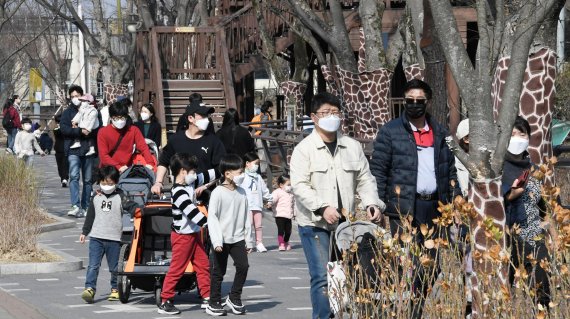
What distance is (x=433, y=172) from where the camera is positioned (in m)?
9.53

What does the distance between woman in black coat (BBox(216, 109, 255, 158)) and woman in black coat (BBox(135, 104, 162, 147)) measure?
226cm

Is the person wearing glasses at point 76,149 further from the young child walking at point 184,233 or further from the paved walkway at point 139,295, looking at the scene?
the young child walking at point 184,233

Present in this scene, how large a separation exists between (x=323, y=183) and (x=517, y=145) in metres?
1.46

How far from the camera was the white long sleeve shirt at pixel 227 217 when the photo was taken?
11.1 m

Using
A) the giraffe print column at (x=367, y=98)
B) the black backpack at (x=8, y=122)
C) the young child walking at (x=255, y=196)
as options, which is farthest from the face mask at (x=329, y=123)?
the black backpack at (x=8, y=122)

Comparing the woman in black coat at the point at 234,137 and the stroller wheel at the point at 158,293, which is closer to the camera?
the stroller wheel at the point at 158,293

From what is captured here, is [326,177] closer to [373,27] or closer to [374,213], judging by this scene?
[374,213]

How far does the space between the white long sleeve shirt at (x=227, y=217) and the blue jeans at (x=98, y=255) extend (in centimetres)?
143

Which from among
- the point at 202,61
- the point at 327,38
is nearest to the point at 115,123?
the point at 327,38

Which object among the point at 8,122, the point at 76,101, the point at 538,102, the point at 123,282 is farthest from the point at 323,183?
the point at 8,122

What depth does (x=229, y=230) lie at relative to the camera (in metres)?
11.2

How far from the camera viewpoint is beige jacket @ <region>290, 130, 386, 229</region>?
9.41m

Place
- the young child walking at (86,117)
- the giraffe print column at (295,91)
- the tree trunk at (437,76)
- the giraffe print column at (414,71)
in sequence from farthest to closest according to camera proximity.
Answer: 1. the giraffe print column at (295,91)
2. the giraffe print column at (414,71)
3. the young child walking at (86,117)
4. the tree trunk at (437,76)

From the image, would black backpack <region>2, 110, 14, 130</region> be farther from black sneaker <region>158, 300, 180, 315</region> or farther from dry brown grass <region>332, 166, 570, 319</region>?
dry brown grass <region>332, 166, 570, 319</region>
